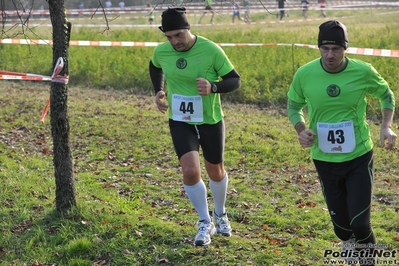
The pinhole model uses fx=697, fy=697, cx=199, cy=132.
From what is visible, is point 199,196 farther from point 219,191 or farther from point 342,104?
point 342,104

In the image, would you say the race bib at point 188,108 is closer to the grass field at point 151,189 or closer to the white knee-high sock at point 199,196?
the white knee-high sock at point 199,196

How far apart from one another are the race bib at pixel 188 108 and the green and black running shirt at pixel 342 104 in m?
1.22

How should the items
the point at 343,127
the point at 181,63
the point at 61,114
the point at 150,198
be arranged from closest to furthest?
1. the point at 343,127
2. the point at 181,63
3. the point at 61,114
4. the point at 150,198

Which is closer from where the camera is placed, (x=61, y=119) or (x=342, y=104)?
(x=342, y=104)

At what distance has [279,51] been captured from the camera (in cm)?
1762

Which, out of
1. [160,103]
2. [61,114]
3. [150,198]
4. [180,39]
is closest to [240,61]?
[150,198]

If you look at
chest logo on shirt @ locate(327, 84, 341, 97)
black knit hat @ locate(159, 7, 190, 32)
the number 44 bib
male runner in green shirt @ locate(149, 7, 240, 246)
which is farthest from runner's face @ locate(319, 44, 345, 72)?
black knit hat @ locate(159, 7, 190, 32)

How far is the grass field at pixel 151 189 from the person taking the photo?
6656 millimetres

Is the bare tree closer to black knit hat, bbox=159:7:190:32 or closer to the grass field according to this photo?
the grass field

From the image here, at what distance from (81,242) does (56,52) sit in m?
1.98

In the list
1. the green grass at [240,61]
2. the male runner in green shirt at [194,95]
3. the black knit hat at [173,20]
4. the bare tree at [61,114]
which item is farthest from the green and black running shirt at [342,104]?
the green grass at [240,61]

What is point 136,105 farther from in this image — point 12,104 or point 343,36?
point 343,36

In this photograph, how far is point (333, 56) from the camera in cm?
525

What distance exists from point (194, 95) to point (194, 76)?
0.17 metres
